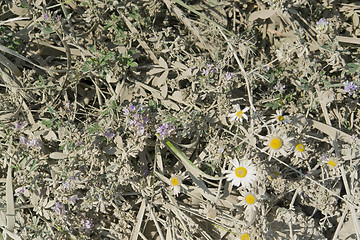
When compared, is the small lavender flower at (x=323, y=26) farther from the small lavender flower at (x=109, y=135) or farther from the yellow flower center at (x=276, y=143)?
the small lavender flower at (x=109, y=135)

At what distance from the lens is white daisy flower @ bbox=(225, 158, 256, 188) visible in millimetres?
2236

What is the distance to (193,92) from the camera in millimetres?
2383

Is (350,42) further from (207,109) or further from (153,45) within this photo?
(153,45)

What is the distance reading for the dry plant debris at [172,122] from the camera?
7.38ft

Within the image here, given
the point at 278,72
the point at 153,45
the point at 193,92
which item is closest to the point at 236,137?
the point at 193,92

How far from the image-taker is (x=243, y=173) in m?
2.26

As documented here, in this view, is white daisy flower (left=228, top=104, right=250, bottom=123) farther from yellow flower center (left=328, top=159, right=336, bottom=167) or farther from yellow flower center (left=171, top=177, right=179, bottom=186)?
yellow flower center (left=328, top=159, right=336, bottom=167)

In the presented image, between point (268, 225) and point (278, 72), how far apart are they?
107 centimetres

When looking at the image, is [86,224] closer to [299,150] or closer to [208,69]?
[208,69]

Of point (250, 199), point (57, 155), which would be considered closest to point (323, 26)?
point (250, 199)

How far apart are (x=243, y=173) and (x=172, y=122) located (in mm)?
564

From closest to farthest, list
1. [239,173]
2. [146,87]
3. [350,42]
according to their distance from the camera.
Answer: [239,173], [146,87], [350,42]

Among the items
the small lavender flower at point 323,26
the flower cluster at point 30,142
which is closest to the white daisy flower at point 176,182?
the flower cluster at point 30,142

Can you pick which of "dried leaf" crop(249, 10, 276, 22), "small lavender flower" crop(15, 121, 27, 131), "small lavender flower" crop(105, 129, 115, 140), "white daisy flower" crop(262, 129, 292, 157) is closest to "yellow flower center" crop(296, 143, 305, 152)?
"white daisy flower" crop(262, 129, 292, 157)
